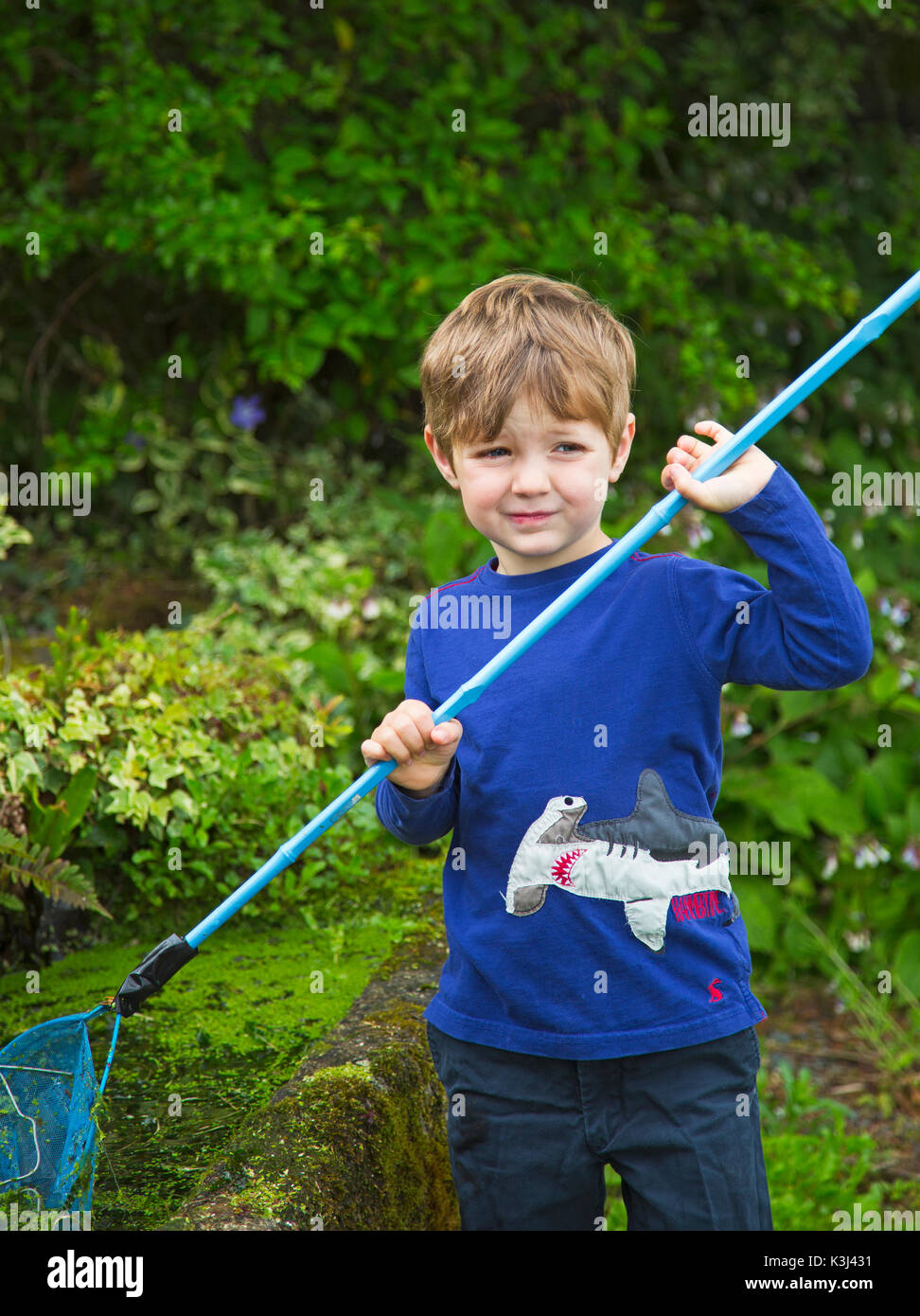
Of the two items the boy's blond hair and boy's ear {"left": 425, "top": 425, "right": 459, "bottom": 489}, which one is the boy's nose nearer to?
the boy's blond hair

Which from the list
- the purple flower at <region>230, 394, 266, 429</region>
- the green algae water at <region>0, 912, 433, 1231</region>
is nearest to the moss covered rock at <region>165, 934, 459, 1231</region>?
the green algae water at <region>0, 912, 433, 1231</region>

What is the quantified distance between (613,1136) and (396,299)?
133 inches

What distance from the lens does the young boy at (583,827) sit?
159 cm

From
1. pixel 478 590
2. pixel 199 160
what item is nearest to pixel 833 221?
pixel 199 160

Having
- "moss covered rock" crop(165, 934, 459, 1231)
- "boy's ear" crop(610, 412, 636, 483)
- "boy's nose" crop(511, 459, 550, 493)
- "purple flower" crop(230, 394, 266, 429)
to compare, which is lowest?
"moss covered rock" crop(165, 934, 459, 1231)

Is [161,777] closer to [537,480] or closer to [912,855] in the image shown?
[537,480]

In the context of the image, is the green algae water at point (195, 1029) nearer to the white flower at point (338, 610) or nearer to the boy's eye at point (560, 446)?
the boy's eye at point (560, 446)

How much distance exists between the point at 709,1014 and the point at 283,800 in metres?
1.57

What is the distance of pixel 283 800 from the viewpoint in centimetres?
297

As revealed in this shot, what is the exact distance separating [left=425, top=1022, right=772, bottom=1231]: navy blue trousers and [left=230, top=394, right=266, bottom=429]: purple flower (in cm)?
352

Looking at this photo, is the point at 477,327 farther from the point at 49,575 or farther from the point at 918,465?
the point at 918,465

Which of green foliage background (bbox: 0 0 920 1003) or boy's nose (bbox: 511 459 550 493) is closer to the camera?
boy's nose (bbox: 511 459 550 493)

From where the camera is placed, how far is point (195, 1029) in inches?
91.7

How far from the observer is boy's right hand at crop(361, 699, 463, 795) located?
5.20ft
